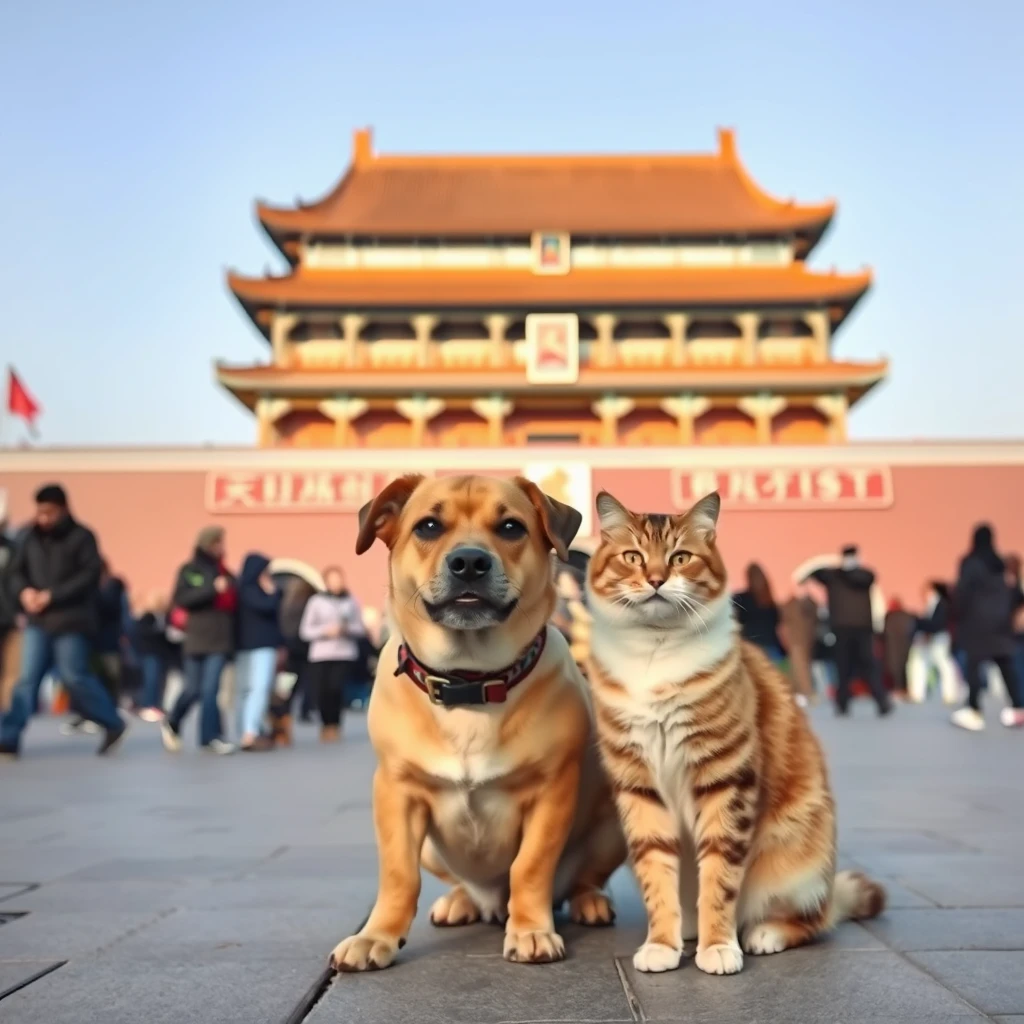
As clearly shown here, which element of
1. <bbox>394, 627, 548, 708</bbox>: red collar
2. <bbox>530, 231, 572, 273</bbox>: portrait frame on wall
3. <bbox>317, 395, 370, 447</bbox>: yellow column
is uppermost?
<bbox>530, 231, 572, 273</bbox>: portrait frame on wall

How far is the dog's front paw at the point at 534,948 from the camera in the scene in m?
1.96

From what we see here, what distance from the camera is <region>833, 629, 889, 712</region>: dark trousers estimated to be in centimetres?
1034

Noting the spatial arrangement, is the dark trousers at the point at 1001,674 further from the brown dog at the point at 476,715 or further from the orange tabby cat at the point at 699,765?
the brown dog at the point at 476,715

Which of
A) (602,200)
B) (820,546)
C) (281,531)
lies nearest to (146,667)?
(281,531)

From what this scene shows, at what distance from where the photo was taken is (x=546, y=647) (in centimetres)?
225

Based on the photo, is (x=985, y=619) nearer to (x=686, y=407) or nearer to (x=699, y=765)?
(x=699, y=765)

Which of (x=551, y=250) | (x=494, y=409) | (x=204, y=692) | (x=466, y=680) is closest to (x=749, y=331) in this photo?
(x=551, y=250)

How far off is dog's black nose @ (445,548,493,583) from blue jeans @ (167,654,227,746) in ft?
19.2

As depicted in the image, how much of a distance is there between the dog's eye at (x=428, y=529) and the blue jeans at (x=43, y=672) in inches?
203

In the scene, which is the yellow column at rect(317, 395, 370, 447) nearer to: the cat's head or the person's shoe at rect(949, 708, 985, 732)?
the person's shoe at rect(949, 708, 985, 732)

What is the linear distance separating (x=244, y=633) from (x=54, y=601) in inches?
61.3

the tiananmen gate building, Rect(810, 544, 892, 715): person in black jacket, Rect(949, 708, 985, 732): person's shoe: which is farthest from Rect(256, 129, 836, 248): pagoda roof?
Rect(949, 708, 985, 732): person's shoe

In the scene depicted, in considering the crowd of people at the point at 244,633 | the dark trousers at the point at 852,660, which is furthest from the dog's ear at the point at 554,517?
the dark trousers at the point at 852,660

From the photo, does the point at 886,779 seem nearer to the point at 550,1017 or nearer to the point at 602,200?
the point at 550,1017
